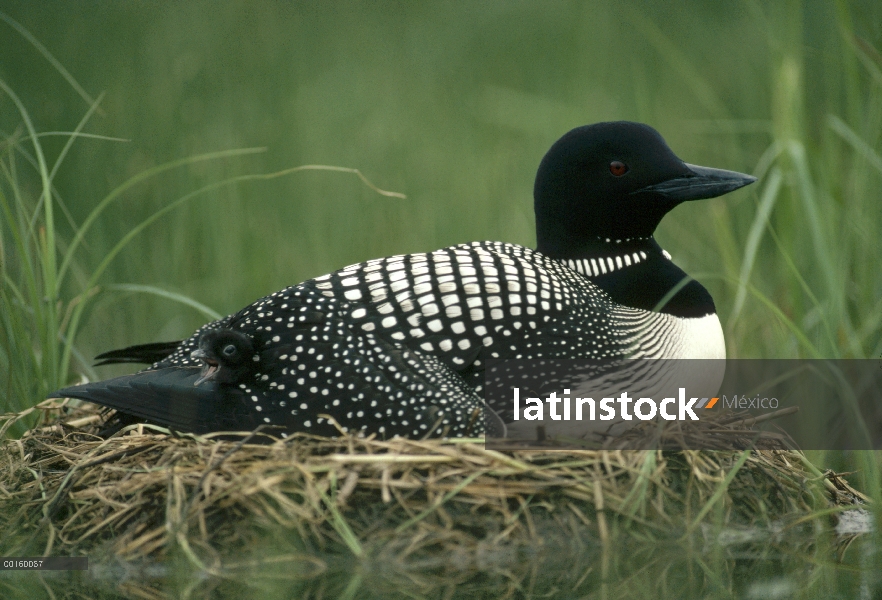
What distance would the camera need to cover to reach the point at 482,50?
3939 millimetres

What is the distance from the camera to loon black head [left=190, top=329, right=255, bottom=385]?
1.90 meters

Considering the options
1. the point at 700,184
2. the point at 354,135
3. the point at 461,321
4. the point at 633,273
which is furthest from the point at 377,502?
the point at 354,135

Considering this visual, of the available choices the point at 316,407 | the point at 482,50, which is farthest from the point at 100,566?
the point at 482,50

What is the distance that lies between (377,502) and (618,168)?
3.16 ft

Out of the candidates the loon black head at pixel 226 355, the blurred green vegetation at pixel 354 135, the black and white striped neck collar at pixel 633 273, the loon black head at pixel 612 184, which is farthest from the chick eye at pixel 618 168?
the loon black head at pixel 226 355

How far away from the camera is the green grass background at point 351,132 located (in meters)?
2.38

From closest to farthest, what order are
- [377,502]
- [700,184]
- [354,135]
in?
[377,502], [700,184], [354,135]

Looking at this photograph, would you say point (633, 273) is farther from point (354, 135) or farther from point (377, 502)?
point (354, 135)

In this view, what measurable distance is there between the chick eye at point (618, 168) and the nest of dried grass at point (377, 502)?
2.21 feet

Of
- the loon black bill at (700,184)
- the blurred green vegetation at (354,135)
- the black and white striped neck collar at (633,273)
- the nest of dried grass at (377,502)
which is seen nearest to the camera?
the nest of dried grass at (377,502)

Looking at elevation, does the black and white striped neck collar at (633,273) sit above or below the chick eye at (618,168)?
below

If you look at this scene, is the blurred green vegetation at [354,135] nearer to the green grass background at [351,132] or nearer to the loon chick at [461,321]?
the green grass background at [351,132]

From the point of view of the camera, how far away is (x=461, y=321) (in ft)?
6.45

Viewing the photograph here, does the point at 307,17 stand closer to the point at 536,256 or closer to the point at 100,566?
the point at 536,256
